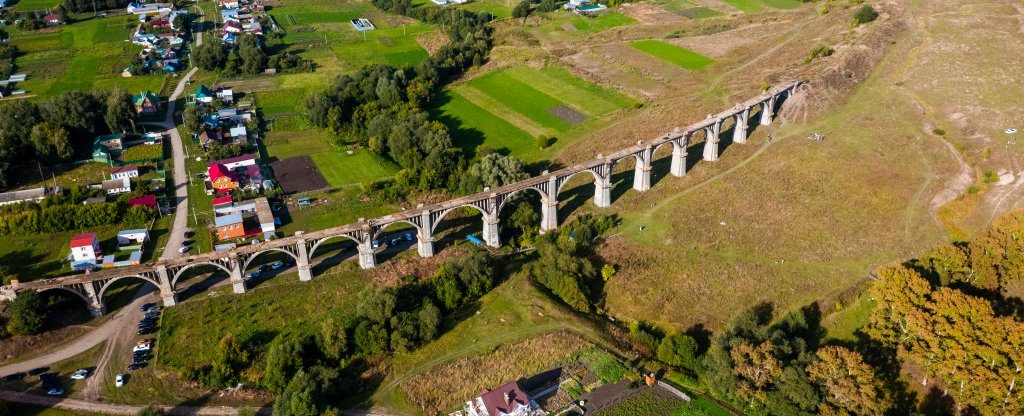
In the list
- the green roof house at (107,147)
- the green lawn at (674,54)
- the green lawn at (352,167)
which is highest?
the green lawn at (674,54)

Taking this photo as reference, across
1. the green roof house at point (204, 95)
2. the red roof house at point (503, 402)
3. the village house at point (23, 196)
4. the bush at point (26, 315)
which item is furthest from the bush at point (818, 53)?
the village house at point (23, 196)

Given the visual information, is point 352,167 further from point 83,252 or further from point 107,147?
point 107,147

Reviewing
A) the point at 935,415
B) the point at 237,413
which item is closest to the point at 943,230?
the point at 935,415

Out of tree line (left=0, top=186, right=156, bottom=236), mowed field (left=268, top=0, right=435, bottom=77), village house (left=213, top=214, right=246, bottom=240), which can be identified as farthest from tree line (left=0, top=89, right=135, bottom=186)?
village house (left=213, top=214, right=246, bottom=240)

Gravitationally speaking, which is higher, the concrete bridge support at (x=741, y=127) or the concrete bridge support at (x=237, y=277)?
the concrete bridge support at (x=741, y=127)

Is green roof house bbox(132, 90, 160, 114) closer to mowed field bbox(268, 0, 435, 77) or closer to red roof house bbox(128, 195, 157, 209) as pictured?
mowed field bbox(268, 0, 435, 77)

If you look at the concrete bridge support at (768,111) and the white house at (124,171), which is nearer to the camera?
the white house at (124,171)

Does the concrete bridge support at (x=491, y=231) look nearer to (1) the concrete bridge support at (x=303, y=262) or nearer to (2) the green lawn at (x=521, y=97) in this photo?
(1) the concrete bridge support at (x=303, y=262)
